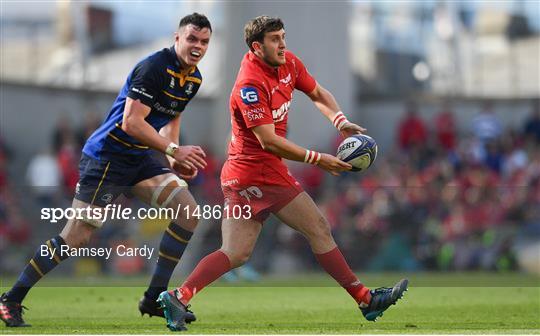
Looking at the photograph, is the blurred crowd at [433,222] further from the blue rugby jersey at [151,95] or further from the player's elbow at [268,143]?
the player's elbow at [268,143]

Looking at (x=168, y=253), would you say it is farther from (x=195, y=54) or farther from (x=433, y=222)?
(x=433, y=222)

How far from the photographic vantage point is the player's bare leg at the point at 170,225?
1028 cm

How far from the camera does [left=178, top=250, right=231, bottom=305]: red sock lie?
927 centimetres

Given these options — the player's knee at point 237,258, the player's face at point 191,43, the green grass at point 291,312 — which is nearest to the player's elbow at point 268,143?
the player's knee at point 237,258

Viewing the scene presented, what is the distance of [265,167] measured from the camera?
9523 millimetres

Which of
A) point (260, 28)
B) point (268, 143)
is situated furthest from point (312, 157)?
point (260, 28)

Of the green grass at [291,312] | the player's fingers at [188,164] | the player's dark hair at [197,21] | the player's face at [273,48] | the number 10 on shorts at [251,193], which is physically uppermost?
the player's dark hair at [197,21]

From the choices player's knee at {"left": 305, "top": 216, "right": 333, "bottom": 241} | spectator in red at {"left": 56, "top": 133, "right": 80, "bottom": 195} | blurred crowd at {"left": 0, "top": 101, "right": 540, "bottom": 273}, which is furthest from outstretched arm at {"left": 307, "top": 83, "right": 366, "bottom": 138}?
spectator in red at {"left": 56, "top": 133, "right": 80, "bottom": 195}

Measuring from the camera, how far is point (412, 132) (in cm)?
2409

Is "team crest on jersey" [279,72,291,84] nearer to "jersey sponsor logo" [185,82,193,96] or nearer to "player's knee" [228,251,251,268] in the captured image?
"jersey sponsor logo" [185,82,193,96]

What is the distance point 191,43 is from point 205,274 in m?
2.07

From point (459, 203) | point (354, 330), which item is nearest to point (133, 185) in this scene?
point (354, 330)

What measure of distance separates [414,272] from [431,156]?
4586mm

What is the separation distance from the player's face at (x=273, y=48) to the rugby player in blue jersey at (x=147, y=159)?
0.80 meters
